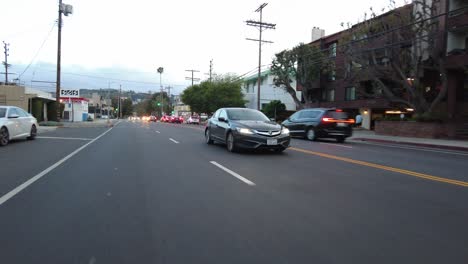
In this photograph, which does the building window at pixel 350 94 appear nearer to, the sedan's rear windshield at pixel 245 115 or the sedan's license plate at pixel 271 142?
the sedan's rear windshield at pixel 245 115

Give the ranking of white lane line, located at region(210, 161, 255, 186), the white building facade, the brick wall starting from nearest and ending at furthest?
white lane line, located at region(210, 161, 255, 186) < the brick wall < the white building facade

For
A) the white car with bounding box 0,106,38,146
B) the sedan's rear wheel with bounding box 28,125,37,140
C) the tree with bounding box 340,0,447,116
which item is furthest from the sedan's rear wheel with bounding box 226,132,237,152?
the tree with bounding box 340,0,447,116

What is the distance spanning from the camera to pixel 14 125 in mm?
15867

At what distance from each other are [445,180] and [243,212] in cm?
511

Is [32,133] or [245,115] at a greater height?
[245,115]

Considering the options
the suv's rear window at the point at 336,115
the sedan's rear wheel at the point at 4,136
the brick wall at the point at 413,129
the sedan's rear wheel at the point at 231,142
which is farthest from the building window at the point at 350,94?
the sedan's rear wheel at the point at 4,136

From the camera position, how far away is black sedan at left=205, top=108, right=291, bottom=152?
11945 millimetres

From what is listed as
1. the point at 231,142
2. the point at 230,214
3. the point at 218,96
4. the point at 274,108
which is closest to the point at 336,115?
the point at 231,142

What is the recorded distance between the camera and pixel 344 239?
14.9 ft

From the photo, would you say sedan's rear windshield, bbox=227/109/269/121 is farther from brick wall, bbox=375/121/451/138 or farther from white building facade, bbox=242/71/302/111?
white building facade, bbox=242/71/302/111

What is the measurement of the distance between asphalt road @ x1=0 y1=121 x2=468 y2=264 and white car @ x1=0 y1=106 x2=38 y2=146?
6213 mm

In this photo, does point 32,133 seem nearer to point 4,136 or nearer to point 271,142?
point 4,136

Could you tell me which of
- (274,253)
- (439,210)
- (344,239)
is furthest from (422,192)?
(274,253)

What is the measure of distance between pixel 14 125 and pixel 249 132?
9842 millimetres
